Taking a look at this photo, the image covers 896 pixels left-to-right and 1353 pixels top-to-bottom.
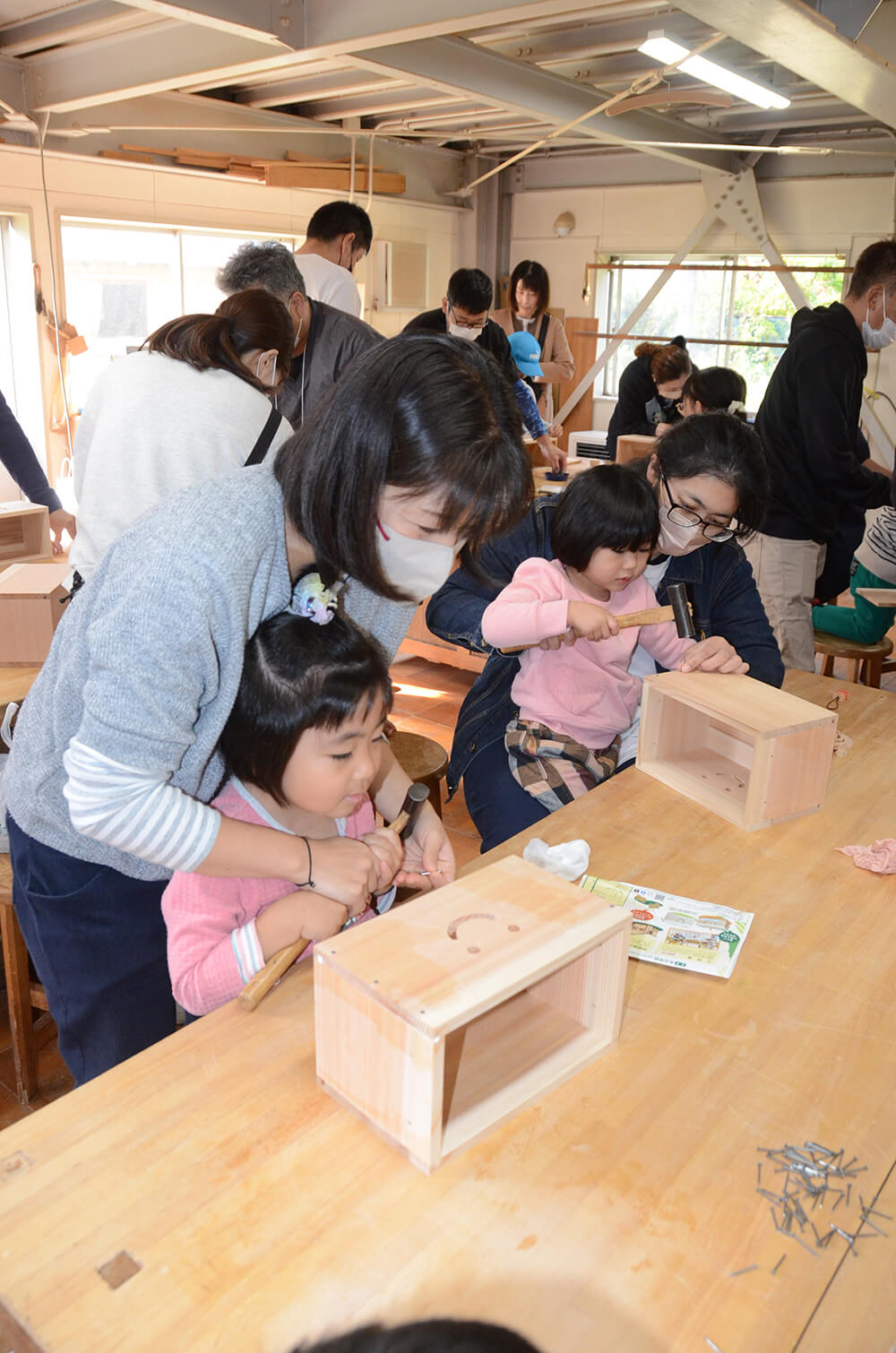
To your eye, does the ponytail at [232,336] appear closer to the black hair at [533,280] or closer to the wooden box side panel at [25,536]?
the wooden box side panel at [25,536]

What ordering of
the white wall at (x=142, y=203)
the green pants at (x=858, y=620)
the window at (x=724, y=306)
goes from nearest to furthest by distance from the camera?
the green pants at (x=858, y=620) < the white wall at (x=142, y=203) < the window at (x=724, y=306)

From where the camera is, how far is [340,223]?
3.39m

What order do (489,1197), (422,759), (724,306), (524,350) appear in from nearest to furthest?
(489,1197), (422,759), (524,350), (724,306)

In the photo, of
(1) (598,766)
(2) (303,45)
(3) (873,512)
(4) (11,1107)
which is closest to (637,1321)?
(1) (598,766)

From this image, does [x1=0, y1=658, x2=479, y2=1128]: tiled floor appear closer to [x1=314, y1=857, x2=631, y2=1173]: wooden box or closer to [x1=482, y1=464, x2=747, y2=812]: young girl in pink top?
[x1=482, y1=464, x2=747, y2=812]: young girl in pink top

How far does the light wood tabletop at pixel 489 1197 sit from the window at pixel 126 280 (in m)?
5.48

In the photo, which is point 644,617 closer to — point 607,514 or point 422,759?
point 607,514

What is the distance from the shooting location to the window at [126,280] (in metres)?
5.98

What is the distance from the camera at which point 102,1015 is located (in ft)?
4.62

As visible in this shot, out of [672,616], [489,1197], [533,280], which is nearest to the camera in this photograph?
[489,1197]

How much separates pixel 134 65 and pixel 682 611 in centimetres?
389

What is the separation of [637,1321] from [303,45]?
3515 millimetres

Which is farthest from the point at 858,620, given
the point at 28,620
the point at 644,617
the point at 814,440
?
the point at 28,620

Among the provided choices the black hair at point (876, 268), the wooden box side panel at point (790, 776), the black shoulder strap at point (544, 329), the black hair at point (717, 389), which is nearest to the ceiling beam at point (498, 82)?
the black shoulder strap at point (544, 329)
